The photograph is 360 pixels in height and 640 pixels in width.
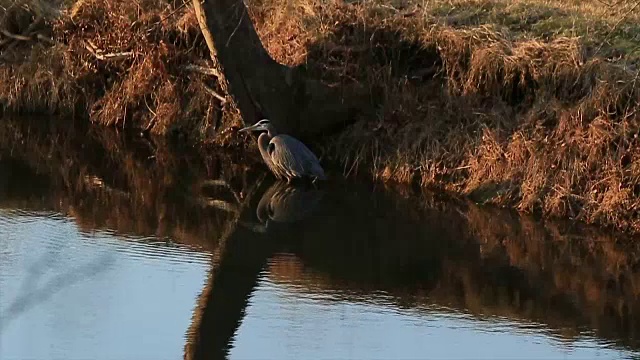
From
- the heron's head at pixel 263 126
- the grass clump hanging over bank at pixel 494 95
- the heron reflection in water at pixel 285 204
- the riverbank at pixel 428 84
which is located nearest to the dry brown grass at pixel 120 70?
the riverbank at pixel 428 84

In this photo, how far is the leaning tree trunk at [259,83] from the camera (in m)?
10.6

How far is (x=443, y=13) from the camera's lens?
1167 cm

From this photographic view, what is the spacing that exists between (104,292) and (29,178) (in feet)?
11.5

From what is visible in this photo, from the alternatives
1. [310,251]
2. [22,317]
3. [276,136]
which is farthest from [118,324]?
[276,136]

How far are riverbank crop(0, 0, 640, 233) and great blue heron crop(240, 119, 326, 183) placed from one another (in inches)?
21.2

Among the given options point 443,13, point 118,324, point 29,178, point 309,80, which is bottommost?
point 118,324

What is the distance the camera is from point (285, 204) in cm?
1012

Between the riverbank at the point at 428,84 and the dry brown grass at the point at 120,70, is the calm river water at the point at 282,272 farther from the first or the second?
the dry brown grass at the point at 120,70

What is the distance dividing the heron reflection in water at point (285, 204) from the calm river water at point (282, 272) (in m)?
0.03

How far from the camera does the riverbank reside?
978cm

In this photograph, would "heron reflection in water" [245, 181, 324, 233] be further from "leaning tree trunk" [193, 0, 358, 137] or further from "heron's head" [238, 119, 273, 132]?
"leaning tree trunk" [193, 0, 358, 137]

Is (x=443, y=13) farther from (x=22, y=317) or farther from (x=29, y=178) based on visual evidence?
(x=22, y=317)

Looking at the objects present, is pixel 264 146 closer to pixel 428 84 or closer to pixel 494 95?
pixel 428 84

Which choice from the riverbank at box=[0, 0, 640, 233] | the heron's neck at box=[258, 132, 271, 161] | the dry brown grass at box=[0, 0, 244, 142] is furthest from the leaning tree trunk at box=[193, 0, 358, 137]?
the dry brown grass at box=[0, 0, 244, 142]
